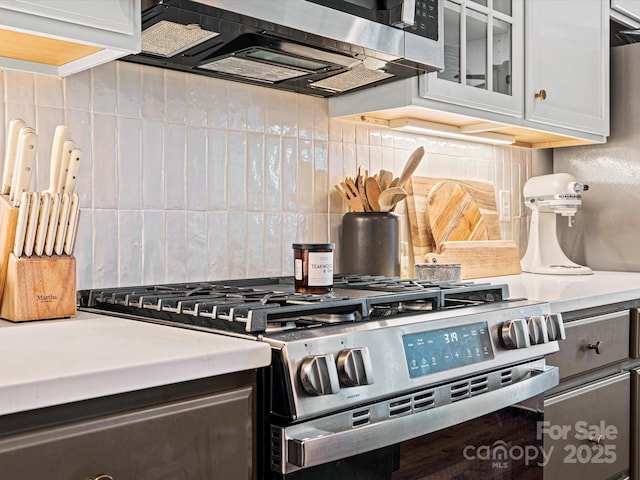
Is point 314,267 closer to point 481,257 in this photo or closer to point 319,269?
point 319,269

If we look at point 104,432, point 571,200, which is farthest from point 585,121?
point 104,432

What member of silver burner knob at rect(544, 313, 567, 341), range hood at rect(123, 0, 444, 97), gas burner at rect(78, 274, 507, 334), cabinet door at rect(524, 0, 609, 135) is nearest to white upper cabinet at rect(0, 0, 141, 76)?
range hood at rect(123, 0, 444, 97)

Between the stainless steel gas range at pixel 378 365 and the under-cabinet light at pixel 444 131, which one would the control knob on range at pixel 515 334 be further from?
the under-cabinet light at pixel 444 131

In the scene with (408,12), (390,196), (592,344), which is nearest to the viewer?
(408,12)

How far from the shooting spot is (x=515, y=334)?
4.70 ft

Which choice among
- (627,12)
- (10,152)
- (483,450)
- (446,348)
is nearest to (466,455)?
(483,450)

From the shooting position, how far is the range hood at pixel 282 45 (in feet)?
4.60

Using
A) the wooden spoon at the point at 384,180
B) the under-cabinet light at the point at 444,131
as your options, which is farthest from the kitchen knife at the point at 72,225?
the under-cabinet light at the point at 444,131

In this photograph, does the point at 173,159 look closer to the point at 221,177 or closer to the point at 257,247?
the point at 221,177

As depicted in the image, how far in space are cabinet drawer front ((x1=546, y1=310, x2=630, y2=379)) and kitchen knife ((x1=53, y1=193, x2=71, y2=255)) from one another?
1.18 m

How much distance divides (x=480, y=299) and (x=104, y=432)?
1.05m

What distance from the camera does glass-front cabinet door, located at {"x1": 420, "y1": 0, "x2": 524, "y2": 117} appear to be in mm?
1997

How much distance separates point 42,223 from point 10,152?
0.17 meters

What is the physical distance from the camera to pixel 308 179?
81.0 inches
